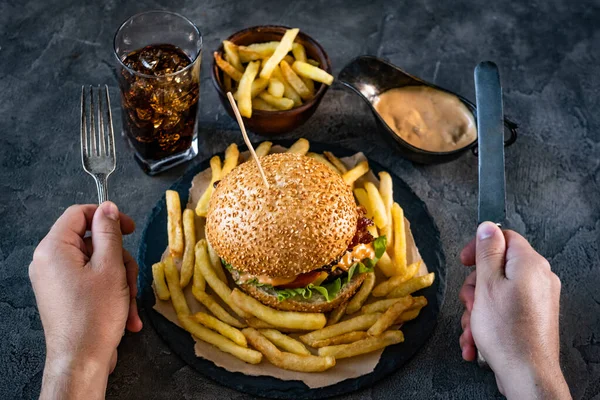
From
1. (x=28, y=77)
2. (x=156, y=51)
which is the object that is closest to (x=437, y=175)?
(x=156, y=51)

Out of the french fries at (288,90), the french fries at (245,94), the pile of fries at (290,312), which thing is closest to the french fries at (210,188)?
the pile of fries at (290,312)

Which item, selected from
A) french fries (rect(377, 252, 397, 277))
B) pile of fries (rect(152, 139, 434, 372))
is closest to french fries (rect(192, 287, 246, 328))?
pile of fries (rect(152, 139, 434, 372))

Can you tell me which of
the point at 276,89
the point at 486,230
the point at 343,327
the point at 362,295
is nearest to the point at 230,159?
the point at 276,89

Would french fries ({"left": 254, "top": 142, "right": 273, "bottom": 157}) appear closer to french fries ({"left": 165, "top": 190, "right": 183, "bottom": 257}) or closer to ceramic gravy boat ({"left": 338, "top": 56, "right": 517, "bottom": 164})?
french fries ({"left": 165, "top": 190, "right": 183, "bottom": 257})

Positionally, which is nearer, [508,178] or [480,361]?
[480,361]

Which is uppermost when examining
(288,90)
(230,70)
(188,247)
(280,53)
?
(280,53)

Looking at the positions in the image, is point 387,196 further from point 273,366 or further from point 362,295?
point 273,366

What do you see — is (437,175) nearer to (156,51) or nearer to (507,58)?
(507,58)

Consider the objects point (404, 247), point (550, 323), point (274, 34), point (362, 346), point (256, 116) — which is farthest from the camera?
point (274, 34)
